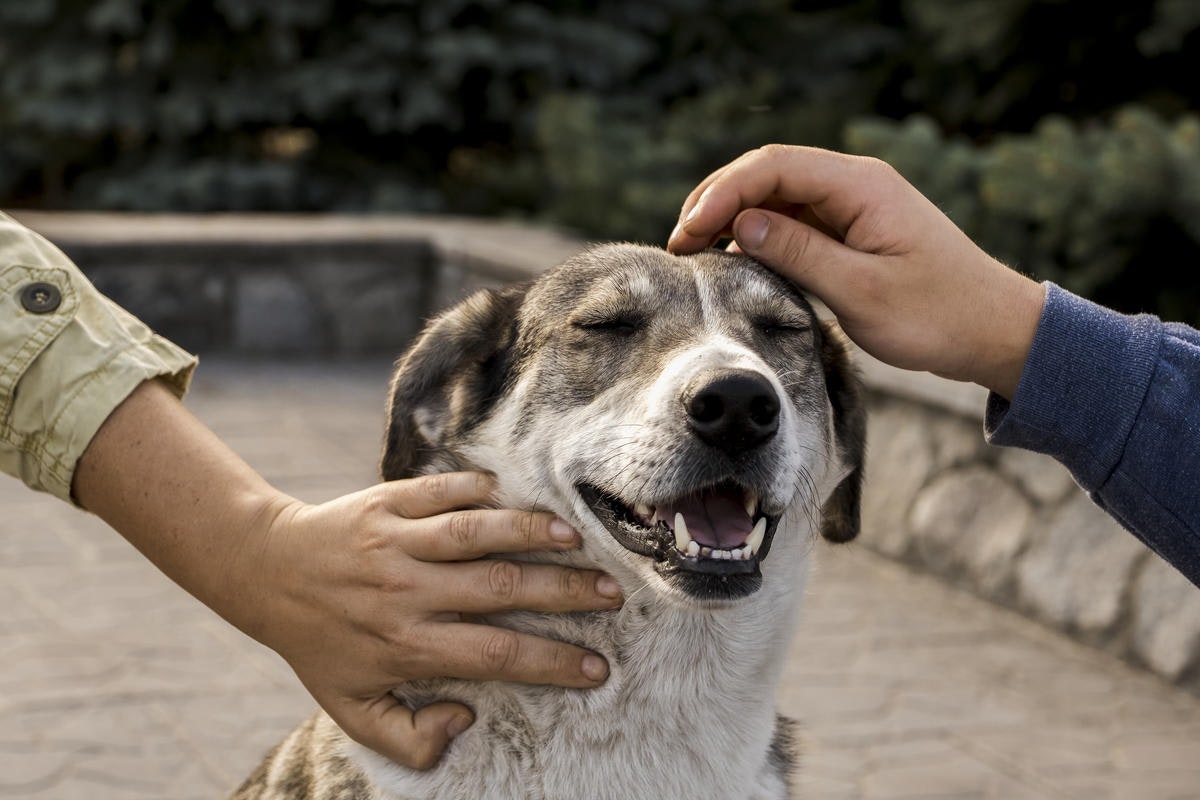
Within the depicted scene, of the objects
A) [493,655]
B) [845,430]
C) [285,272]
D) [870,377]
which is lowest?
[285,272]

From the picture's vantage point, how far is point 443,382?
107 inches

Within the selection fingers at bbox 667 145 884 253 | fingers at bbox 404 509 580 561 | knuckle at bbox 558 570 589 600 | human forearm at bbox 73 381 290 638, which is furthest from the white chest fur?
fingers at bbox 667 145 884 253

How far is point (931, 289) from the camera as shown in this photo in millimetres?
2434

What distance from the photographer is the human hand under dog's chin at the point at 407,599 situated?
2221 millimetres

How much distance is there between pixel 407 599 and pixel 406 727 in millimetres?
230

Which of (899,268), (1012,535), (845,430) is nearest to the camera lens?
(899,268)

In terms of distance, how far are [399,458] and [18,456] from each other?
647 millimetres

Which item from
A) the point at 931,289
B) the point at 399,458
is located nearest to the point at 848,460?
the point at 931,289

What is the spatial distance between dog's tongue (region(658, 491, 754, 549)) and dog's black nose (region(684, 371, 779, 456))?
0.47ft

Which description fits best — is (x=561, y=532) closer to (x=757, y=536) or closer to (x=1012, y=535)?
(x=757, y=536)

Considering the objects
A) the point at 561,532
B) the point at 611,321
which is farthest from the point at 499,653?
the point at 611,321

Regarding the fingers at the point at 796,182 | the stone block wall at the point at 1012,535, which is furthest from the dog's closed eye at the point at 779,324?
the stone block wall at the point at 1012,535

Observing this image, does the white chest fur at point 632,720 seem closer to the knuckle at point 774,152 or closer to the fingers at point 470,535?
the fingers at point 470,535

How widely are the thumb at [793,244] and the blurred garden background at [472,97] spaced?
17.2 feet
